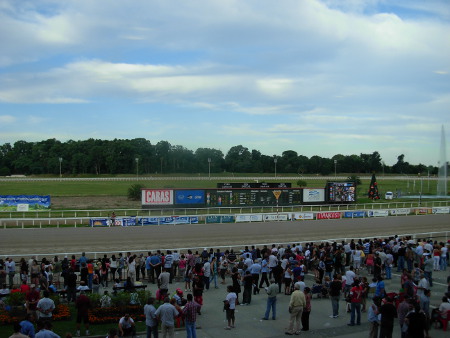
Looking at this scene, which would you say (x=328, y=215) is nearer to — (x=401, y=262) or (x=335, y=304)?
(x=401, y=262)

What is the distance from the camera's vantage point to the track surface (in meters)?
20.8

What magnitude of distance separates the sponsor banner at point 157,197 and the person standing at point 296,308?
78.7 feet

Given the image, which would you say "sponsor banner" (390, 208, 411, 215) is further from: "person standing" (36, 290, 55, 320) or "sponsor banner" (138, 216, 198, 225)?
"person standing" (36, 290, 55, 320)

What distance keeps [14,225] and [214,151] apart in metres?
67.9

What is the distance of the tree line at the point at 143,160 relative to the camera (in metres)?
84.9

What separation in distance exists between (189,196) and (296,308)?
24.4 m

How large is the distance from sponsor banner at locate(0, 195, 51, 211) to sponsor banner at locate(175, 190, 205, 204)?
1016 centimetres

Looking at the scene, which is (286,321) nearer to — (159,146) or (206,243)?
(206,243)

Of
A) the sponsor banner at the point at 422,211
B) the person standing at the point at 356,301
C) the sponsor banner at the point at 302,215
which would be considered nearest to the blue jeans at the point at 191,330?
the person standing at the point at 356,301

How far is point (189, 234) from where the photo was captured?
24.8 m

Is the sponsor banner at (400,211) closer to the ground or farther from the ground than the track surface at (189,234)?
farther from the ground

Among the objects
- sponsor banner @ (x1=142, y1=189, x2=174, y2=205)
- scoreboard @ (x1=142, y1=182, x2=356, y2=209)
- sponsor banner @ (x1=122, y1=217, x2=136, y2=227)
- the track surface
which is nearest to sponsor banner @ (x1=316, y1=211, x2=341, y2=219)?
the track surface

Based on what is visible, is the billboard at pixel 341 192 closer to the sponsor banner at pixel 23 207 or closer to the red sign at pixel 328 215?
the red sign at pixel 328 215

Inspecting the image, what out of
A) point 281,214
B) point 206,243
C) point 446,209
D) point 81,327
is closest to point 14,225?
point 206,243
